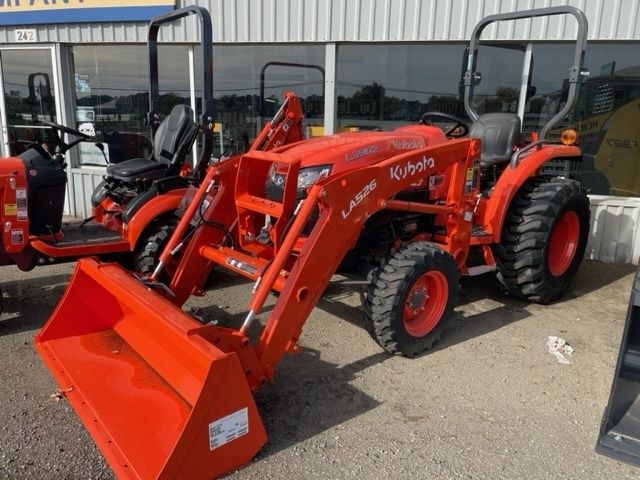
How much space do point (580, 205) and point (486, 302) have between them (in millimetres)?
1170

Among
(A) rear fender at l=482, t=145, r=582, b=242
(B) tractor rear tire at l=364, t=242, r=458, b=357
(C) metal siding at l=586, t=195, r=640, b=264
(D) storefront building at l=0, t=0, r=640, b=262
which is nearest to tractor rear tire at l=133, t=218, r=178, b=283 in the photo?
(D) storefront building at l=0, t=0, r=640, b=262

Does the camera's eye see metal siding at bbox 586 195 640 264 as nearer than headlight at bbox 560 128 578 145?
No

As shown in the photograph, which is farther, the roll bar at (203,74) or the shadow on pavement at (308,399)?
the roll bar at (203,74)

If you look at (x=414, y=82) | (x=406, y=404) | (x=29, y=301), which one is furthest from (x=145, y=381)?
(x=414, y=82)

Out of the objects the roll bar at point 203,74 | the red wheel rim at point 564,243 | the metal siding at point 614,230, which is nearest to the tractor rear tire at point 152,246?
the roll bar at point 203,74

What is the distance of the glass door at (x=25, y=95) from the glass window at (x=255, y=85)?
232 centimetres

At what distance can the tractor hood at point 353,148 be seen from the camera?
11.6 feet

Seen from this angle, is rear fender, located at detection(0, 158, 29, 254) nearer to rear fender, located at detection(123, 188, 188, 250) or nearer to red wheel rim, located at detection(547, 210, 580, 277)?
rear fender, located at detection(123, 188, 188, 250)

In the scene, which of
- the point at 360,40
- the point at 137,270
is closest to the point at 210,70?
the point at 137,270

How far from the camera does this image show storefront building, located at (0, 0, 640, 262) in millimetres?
6000

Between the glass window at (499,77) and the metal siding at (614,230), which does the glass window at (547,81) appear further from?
the metal siding at (614,230)

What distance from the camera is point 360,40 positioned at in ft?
21.0

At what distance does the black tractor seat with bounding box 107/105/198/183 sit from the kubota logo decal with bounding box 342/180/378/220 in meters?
2.47

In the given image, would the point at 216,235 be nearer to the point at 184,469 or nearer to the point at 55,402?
the point at 55,402
